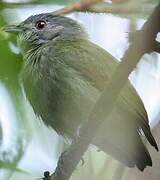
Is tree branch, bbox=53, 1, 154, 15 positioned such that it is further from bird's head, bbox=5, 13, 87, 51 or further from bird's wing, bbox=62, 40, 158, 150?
bird's head, bbox=5, 13, 87, 51

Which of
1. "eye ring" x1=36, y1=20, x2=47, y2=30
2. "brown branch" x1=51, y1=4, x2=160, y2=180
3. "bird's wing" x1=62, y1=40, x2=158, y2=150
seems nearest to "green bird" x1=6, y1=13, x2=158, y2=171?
"bird's wing" x1=62, y1=40, x2=158, y2=150

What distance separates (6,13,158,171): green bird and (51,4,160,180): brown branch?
0.59 meters

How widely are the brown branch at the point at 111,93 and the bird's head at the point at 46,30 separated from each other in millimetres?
1457

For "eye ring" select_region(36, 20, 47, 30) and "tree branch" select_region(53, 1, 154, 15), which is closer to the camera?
"tree branch" select_region(53, 1, 154, 15)

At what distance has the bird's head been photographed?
355 cm

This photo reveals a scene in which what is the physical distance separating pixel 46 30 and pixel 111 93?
228 centimetres

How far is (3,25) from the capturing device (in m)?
1.44

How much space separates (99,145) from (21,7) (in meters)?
1.39

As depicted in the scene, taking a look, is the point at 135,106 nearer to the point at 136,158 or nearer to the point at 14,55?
the point at 136,158

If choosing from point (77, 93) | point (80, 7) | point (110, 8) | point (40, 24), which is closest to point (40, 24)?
point (40, 24)

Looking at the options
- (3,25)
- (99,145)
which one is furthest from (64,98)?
(3,25)

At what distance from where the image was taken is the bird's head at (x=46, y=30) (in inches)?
140

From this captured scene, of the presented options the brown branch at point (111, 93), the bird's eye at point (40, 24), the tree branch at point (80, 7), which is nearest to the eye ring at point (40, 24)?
the bird's eye at point (40, 24)

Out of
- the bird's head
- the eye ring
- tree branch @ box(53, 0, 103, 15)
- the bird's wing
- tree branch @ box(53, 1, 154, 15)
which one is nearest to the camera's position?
tree branch @ box(53, 1, 154, 15)
